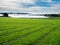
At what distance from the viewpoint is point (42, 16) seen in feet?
16.3

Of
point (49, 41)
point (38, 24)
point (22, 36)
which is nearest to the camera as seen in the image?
point (49, 41)

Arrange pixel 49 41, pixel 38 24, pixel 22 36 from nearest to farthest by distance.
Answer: pixel 49 41 → pixel 22 36 → pixel 38 24

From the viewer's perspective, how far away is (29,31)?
15.7 feet

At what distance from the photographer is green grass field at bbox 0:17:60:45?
4355 millimetres

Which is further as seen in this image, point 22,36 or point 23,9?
point 23,9

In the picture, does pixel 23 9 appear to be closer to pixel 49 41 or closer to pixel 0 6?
pixel 0 6

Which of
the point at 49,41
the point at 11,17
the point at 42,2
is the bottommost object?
the point at 49,41

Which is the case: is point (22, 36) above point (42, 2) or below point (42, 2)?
below

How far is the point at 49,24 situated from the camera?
4.92 metres

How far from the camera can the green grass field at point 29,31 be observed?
171 inches

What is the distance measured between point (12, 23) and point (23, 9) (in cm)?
48

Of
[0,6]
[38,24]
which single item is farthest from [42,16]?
[0,6]

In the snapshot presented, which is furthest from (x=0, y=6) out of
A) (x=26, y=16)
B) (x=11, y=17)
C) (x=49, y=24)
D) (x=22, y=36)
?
Result: (x=49, y=24)

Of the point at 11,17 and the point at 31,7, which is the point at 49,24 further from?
the point at 11,17
